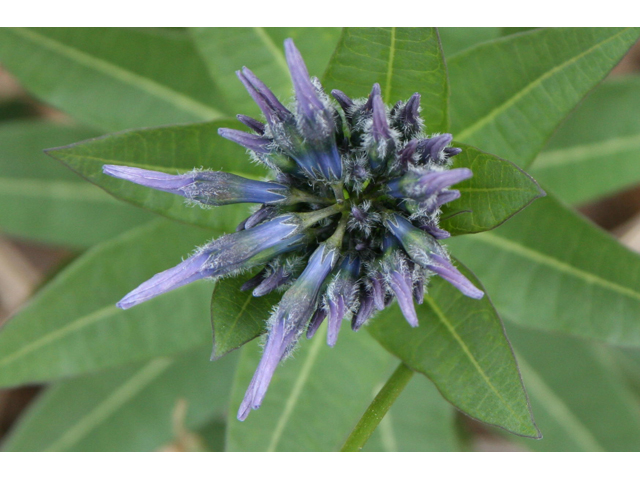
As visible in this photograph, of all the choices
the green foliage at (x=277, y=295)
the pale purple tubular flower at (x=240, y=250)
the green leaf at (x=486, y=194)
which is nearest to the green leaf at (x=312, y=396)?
the green foliage at (x=277, y=295)

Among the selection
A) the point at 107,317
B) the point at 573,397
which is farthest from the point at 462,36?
the point at 573,397

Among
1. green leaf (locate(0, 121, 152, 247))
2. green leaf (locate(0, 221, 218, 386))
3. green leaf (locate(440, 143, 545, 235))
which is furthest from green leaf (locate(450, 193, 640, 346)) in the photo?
green leaf (locate(0, 121, 152, 247))

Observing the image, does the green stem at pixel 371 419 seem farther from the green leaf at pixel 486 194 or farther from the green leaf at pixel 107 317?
the green leaf at pixel 107 317

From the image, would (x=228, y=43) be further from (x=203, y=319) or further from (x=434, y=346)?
(x=434, y=346)

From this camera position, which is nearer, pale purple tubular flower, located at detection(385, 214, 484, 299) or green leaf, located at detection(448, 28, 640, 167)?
pale purple tubular flower, located at detection(385, 214, 484, 299)

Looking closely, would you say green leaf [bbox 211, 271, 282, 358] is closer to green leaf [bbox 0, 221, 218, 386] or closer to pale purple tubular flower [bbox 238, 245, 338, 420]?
pale purple tubular flower [bbox 238, 245, 338, 420]
